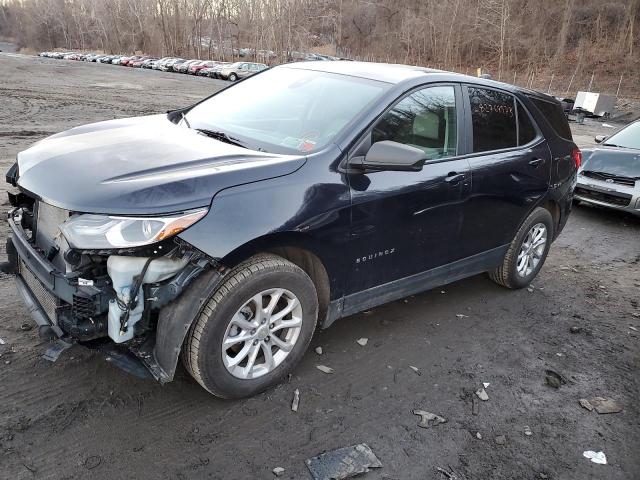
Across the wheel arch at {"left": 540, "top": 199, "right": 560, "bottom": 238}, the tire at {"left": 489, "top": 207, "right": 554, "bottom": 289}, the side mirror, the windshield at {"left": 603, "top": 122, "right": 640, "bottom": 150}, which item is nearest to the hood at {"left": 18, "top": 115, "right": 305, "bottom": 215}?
the side mirror

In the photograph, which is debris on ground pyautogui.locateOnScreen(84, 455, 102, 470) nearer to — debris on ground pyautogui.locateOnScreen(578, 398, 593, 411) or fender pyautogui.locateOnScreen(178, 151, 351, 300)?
fender pyautogui.locateOnScreen(178, 151, 351, 300)

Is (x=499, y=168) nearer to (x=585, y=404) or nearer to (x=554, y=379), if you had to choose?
(x=554, y=379)

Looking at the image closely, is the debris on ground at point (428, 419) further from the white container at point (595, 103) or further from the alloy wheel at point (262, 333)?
the white container at point (595, 103)

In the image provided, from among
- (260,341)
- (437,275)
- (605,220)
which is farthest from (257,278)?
(605,220)

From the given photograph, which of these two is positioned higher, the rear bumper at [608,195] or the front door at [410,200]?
the front door at [410,200]

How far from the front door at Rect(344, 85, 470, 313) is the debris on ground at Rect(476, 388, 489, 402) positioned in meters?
0.84

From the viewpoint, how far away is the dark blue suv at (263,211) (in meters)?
2.51

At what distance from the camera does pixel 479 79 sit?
13.4 ft

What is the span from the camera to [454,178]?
3.66m

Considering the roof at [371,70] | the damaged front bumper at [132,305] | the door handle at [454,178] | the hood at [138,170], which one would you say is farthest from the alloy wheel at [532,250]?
the damaged front bumper at [132,305]

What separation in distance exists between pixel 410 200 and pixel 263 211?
1118 millimetres

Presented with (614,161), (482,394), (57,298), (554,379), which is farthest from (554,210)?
(57,298)

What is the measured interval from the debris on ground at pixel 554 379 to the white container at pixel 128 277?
258cm

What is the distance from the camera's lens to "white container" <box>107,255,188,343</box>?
246cm
